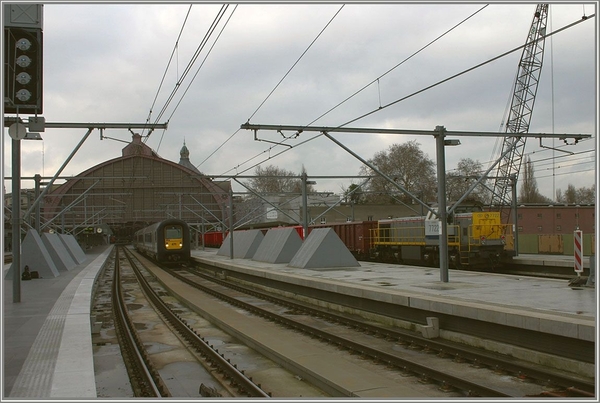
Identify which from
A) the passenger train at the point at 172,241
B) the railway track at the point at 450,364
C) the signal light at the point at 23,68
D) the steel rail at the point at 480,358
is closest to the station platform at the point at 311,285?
the steel rail at the point at 480,358

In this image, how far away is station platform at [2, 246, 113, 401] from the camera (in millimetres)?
6820

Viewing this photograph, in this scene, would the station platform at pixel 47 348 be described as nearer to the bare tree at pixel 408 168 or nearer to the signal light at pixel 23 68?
the signal light at pixel 23 68

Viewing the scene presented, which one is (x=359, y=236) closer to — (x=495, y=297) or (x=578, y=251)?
(x=578, y=251)

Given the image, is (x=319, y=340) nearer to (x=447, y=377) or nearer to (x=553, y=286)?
(x=447, y=377)

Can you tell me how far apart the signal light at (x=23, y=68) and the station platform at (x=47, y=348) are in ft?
17.2

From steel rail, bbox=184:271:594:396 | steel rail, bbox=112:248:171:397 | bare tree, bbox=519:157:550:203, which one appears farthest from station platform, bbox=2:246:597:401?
bare tree, bbox=519:157:550:203

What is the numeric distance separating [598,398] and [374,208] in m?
70.3

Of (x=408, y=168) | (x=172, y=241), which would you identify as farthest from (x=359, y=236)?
(x=408, y=168)

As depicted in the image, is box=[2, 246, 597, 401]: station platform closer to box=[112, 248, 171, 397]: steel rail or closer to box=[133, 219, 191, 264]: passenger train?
box=[112, 248, 171, 397]: steel rail

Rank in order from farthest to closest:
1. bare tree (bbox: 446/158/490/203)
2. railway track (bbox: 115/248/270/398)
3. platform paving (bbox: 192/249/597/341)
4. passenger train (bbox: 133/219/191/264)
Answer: bare tree (bbox: 446/158/490/203), passenger train (bbox: 133/219/191/264), platform paving (bbox: 192/249/597/341), railway track (bbox: 115/248/270/398)

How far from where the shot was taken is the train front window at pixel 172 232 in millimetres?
40625

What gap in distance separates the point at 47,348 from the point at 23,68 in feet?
25.3

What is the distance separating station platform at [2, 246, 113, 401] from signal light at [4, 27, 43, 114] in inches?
207

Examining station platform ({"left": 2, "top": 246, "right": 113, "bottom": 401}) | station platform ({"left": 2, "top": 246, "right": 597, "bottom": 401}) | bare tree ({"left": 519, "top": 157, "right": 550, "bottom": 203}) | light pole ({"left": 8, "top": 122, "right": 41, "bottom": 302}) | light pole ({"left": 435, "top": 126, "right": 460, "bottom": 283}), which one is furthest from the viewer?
bare tree ({"left": 519, "top": 157, "right": 550, "bottom": 203})
